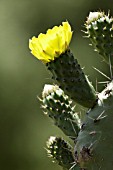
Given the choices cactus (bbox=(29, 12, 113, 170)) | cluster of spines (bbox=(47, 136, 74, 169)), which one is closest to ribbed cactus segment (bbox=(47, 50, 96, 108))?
cactus (bbox=(29, 12, 113, 170))

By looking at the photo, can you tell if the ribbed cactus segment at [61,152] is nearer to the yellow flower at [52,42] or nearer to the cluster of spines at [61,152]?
the cluster of spines at [61,152]

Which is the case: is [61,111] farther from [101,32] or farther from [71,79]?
[101,32]

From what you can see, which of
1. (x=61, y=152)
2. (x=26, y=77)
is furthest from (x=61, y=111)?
(x=26, y=77)

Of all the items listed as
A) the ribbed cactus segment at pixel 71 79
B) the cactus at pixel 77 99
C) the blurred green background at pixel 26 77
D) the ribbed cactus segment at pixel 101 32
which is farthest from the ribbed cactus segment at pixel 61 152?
the blurred green background at pixel 26 77

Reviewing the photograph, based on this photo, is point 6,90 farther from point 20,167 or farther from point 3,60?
point 20,167

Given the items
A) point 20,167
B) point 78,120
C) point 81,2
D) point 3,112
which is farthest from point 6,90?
point 78,120
